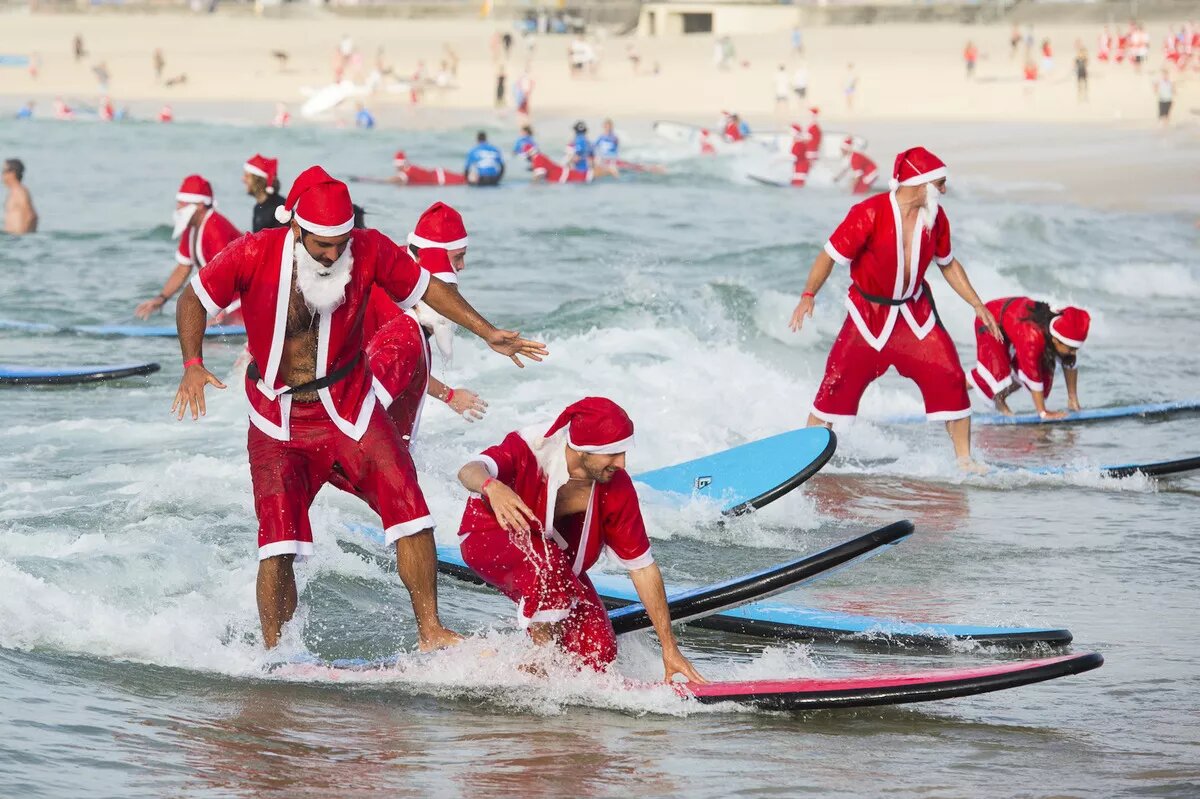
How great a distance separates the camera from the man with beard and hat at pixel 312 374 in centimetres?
538

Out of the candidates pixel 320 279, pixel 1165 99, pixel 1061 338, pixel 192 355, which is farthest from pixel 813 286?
pixel 1165 99

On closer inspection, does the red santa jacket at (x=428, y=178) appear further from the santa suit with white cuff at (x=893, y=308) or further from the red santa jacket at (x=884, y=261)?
the red santa jacket at (x=884, y=261)

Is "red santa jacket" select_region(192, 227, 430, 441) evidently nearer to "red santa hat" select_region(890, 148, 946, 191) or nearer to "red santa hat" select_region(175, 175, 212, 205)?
"red santa hat" select_region(890, 148, 946, 191)

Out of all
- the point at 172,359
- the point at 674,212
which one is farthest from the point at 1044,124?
the point at 172,359

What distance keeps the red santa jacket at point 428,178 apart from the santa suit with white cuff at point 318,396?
22557 mm

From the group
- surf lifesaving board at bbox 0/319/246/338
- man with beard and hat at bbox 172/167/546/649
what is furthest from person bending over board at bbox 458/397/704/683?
surf lifesaving board at bbox 0/319/246/338

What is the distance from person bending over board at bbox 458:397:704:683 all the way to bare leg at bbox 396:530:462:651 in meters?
0.24

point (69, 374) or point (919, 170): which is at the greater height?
point (919, 170)

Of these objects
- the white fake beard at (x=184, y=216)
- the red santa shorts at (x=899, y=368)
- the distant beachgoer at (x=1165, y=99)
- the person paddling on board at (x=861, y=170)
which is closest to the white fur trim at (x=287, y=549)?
the red santa shorts at (x=899, y=368)

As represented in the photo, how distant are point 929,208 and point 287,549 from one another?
164 inches

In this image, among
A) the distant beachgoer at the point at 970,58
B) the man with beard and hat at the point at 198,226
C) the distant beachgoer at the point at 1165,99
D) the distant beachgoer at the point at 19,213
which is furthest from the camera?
the distant beachgoer at the point at 970,58

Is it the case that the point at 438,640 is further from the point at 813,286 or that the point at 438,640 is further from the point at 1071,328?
the point at 1071,328

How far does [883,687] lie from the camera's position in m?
5.24

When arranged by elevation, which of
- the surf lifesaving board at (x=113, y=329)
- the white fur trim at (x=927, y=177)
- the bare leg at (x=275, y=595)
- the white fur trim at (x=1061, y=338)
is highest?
the white fur trim at (x=927, y=177)
